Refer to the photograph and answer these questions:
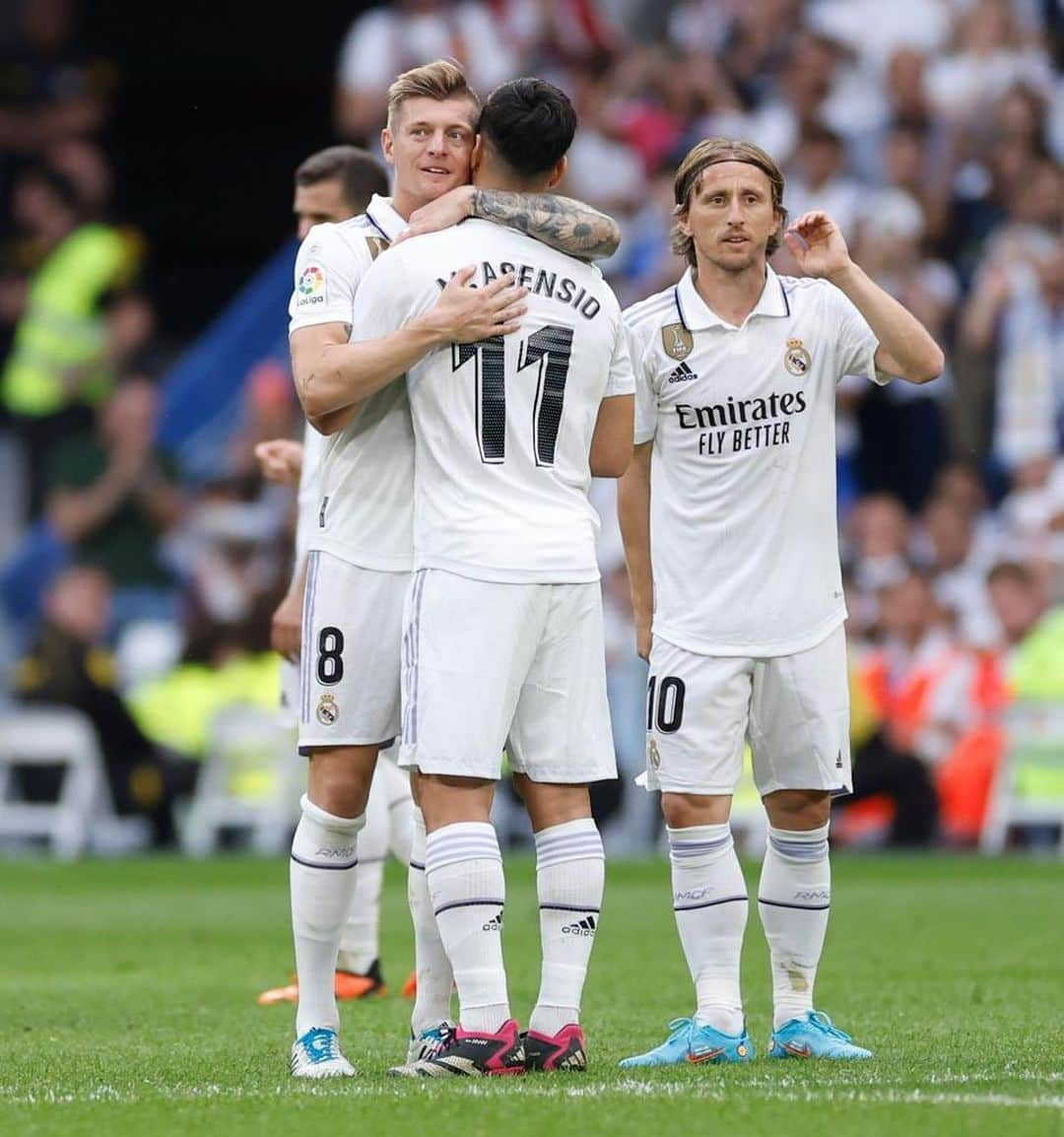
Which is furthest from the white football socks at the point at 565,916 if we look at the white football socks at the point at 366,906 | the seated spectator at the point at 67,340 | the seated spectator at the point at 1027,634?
the seated spectator at the point at 67,340

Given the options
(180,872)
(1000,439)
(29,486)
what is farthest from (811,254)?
(29,486)

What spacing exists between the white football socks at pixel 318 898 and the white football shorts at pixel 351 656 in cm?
21

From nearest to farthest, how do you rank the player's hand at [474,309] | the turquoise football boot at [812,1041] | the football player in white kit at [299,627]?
the player's hand at [474,309] < the turquoise football boot at [812,1041] < the football player in white kit at [299,627]

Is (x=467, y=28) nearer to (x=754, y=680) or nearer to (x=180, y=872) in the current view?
(x=180, y=872)

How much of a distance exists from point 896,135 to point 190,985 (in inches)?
426

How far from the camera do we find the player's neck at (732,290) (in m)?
6.29

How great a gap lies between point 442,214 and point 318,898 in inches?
66.0

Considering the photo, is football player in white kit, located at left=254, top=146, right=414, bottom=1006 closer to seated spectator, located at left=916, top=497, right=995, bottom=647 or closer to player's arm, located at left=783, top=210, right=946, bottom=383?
player's arm, located at left=783, top=210, right=946, bottom=383

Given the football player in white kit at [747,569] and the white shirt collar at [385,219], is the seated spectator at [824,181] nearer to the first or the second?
the football player in white kit at [747,569]

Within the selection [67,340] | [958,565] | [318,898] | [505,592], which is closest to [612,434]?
[505,592]

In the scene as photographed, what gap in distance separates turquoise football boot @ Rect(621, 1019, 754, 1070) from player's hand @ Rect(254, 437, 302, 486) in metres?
2.62

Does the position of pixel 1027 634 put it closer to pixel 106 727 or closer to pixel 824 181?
pixel 824 181

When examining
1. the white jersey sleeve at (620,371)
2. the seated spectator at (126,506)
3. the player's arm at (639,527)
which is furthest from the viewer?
the seated spectator at (126,506)

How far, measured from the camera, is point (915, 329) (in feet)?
19.9
